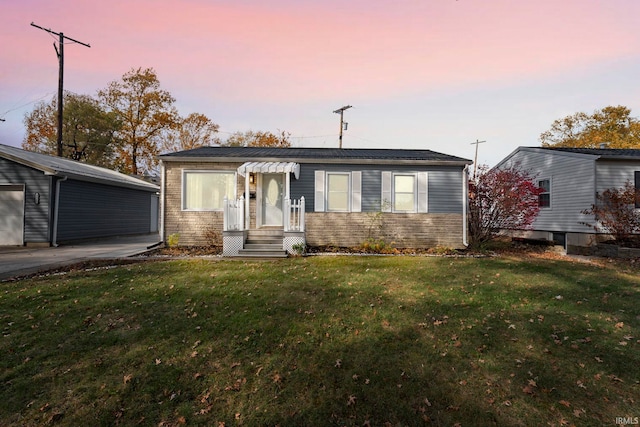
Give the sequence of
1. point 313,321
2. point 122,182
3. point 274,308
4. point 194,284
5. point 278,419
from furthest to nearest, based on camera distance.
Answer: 1. point 122,182
2. point 194,284
3. point 274,308
4. point 313,321
5. point 278,419

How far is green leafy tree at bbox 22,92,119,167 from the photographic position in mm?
27188

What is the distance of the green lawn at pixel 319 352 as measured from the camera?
8.83 ft

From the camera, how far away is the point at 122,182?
15336 mm

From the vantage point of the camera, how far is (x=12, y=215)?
38.4 ft

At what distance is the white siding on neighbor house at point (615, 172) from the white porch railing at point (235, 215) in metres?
13.4

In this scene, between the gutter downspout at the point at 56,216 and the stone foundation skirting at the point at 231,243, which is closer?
the stone foundation skirting at the point at 231,243

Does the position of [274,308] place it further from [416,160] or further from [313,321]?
[416,160]

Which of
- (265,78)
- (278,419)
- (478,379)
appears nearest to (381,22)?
(265,78)

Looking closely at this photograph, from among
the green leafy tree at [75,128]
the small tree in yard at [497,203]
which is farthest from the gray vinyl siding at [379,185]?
the green leafy tree at [75,128]

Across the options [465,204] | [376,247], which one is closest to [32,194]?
[376,247]

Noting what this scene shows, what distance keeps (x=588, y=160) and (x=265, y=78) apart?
48.6ft

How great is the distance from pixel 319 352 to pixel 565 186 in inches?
550

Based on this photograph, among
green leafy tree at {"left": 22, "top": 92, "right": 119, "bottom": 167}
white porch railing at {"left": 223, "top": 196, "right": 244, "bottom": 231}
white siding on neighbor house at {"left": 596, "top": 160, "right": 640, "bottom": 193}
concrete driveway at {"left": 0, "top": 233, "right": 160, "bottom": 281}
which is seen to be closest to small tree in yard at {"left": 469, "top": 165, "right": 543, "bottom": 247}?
white siding on neighbor house at {"left": 596, "top": 160, "right": 640, "bottom": 193}

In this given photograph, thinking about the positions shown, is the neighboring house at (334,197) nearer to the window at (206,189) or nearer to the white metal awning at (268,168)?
the window at (206,189)
